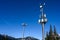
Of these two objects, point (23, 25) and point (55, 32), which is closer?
point (23, 25)

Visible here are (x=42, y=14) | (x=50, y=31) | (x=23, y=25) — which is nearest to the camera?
(x=42, y=14)

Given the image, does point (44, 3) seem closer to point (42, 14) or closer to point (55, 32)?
point (42, 14)

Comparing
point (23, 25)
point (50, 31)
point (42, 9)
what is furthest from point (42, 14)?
point (50, 31)

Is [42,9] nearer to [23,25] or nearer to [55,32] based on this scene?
[23,25]

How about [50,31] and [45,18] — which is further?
[50,31]

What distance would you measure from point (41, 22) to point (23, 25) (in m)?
38.2

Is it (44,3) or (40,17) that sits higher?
(44,3)

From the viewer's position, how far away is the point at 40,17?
32781 mm

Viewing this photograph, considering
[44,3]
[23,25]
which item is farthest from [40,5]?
[23,25]

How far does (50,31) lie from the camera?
492ft

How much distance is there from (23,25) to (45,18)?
38.0 m

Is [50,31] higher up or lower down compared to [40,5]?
higher up

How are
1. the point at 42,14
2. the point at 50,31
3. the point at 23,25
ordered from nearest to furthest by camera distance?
the point at 42,14, the point at 23,25, the point at 50,31

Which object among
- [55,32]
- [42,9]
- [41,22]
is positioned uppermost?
[55,32]
